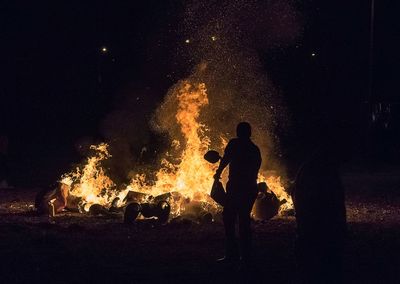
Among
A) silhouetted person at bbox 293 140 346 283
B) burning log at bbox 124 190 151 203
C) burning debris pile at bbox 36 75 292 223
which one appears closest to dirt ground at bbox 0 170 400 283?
burning debris pile at bbox 36 75 292 223

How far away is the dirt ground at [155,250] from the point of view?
27.6ft

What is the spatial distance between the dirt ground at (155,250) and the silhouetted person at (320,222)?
2983mm

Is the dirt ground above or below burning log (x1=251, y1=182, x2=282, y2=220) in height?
below

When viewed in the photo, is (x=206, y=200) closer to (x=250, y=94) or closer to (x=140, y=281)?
(x=140, y=281)

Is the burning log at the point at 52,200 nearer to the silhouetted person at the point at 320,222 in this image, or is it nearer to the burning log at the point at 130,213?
the burning log at the point at 130,213

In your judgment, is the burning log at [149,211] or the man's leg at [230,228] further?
the burning log at [149,211]

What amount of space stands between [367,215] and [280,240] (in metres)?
3.42

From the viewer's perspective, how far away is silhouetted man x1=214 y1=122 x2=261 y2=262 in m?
8.95

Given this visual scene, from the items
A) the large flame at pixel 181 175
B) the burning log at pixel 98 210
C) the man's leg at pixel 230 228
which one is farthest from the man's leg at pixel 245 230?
the burning log at pixel 98 210

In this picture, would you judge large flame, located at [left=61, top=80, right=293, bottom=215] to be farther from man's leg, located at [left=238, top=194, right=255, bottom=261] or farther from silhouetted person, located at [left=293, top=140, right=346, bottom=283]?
silhouetted person, located at [left=293, top=140, right=346, bottom=283]

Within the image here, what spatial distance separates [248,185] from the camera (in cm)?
905

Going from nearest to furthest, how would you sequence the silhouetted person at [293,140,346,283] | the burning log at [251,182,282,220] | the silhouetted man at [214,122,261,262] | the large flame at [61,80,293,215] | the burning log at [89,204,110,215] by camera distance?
the silhouetted person at [293,140,346,283], the silhouetted man at [214,122,261,262], the burning log at [251,182,282,220], the burning log at [89,204,110,215], the large flame at [61,80,293,215]

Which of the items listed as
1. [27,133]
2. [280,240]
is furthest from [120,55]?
[280,240]

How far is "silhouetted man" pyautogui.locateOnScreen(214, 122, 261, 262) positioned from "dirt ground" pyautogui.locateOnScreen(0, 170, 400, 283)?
A: 0.35 meters
